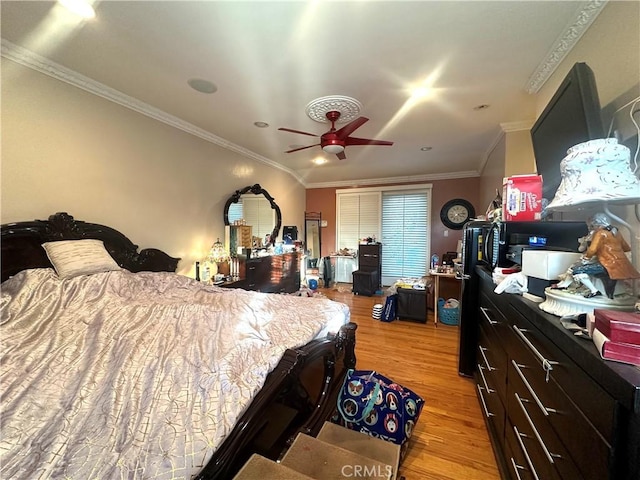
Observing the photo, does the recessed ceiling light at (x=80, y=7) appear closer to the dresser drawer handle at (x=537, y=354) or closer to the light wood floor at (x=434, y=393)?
the dresser drawer handle at (x=537, y=354)

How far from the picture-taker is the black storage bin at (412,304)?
388 cm

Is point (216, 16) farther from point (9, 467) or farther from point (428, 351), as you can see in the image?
point (428, 351)

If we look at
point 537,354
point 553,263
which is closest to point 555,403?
point 537,354

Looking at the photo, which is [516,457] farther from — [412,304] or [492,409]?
[412,304]

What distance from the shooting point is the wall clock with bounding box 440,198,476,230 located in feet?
18.2

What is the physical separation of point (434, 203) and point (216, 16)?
5306mm

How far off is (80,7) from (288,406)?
2.62 meters

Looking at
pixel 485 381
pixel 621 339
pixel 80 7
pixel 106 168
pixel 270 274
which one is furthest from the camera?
pixel 270 274

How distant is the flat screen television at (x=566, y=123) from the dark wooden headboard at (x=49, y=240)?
11.4 ft

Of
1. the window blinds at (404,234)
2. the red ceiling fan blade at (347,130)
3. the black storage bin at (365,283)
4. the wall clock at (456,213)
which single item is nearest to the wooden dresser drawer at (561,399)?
the red ceiling fan blade at (347,130)

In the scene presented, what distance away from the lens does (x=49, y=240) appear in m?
2.10

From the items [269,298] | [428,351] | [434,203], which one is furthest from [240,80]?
[434,203]

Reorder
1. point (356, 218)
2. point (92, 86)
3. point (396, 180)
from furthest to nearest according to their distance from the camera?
point (356, 218)
point (396, 180)
point (92, 86)

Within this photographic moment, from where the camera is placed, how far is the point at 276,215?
519 centimetres
